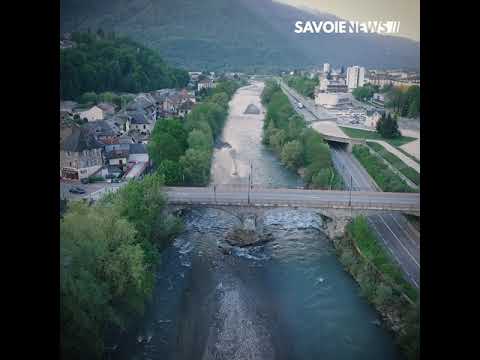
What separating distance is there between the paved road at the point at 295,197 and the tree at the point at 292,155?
120cm

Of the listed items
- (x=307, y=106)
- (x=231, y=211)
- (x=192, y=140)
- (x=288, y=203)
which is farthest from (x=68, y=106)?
(x=307, y=106)

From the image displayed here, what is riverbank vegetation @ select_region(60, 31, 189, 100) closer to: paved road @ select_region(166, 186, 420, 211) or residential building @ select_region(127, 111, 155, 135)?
residential building @ select_region(127, 111, 155, 135)

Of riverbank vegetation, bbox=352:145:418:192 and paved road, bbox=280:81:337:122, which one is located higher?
paved road, bbox=280:81:337:122

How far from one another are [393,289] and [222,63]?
16.7 ft

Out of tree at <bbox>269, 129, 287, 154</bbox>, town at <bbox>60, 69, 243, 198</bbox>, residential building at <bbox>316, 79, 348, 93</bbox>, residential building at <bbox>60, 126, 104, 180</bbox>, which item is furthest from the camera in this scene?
tree at <bbox>269, 129, 287, 154</bbox>

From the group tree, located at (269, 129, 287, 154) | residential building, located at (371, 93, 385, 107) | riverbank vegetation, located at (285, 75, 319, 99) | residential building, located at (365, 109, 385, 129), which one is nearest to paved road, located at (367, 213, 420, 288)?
residential building, located at (365, 109, 385, 129)

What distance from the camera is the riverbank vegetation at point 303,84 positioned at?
9.28m

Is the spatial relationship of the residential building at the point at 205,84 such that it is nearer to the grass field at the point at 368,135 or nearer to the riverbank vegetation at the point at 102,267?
the grass field at the point at 368,135

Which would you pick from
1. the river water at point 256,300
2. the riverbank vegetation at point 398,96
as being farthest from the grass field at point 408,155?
the river water at point 256,300

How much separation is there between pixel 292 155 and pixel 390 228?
8.05ft

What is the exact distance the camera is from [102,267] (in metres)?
5.17

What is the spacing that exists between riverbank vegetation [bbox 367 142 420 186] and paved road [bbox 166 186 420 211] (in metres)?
0.41

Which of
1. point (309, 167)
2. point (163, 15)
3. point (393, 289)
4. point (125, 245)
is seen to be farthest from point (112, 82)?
A: point (393, 289)

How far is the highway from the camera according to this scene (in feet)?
21.5
